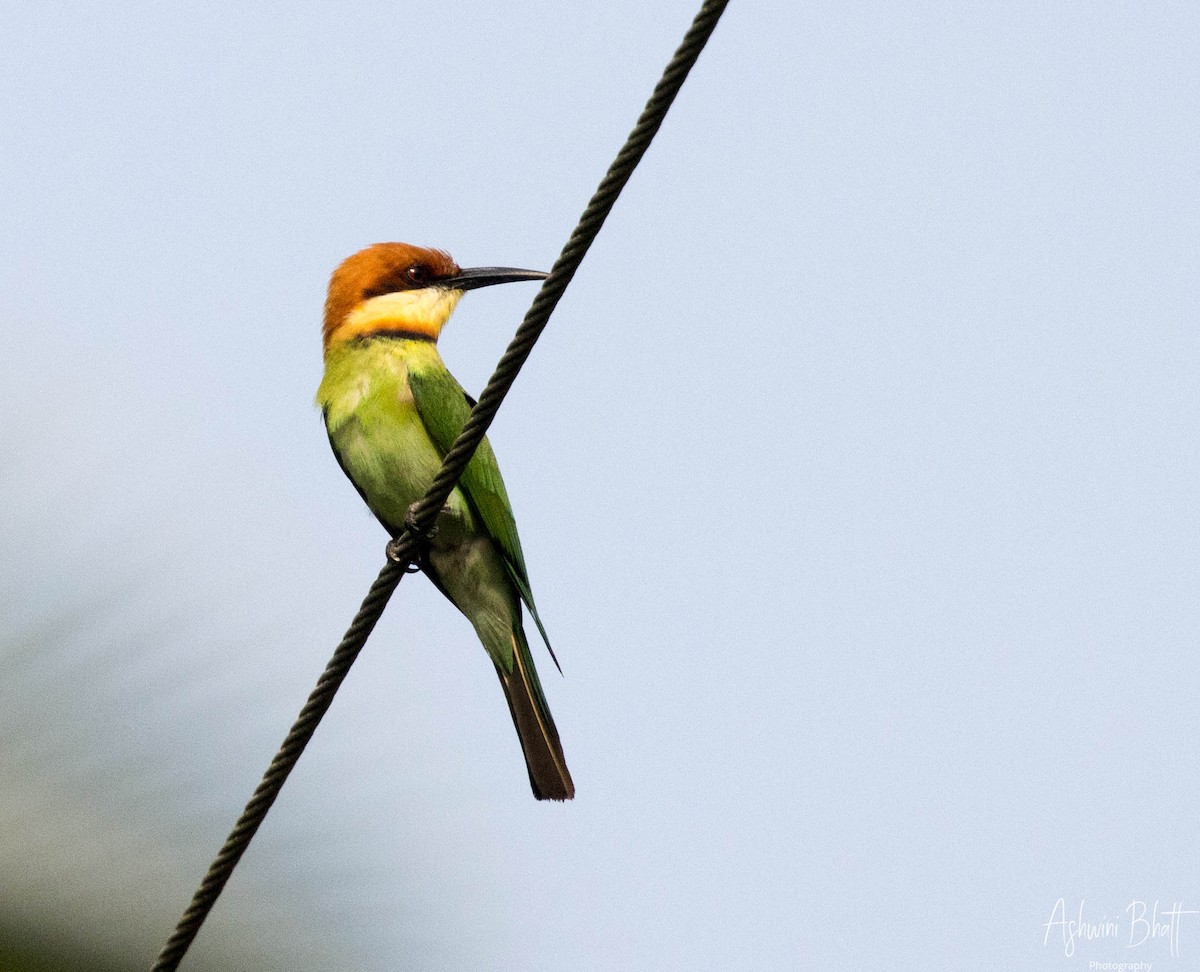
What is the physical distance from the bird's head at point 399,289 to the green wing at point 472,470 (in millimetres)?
282

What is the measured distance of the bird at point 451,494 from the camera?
368 cm

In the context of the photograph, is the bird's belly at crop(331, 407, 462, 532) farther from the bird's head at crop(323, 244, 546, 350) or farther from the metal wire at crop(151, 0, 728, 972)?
the metal wire at crop(151, 0, 728, 972)

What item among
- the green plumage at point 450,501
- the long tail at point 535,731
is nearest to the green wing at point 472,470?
the green plumage at point 450,501

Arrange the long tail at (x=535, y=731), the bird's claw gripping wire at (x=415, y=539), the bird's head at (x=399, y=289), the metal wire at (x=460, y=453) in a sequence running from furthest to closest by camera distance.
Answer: the bird's head at (x=399, y=289) → the long tail at (x=535, y=731) → the bird's claw gripping wire at (x=415, y=539) → the metal wire at (x=460, y=453)

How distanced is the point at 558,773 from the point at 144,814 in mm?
1203

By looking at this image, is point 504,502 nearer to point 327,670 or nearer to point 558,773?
point 558,773

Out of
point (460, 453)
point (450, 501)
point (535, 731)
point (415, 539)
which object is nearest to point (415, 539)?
point (415, 539)

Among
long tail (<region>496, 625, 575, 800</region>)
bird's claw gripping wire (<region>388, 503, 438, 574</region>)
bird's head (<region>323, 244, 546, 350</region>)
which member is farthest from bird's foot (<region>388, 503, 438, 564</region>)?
bird's head (<region>323, 244, 546, 350</region>)

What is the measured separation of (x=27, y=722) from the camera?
385cm

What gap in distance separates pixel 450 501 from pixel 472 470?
5.5 inches

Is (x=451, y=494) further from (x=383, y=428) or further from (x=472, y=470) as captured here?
(x=383, y=428)

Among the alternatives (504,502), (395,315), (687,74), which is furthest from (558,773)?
(687,74)

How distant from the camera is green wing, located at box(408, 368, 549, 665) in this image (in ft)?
12.2

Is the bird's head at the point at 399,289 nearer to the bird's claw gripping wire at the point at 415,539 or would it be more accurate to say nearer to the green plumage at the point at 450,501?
the green plumage at the point at 450,501
